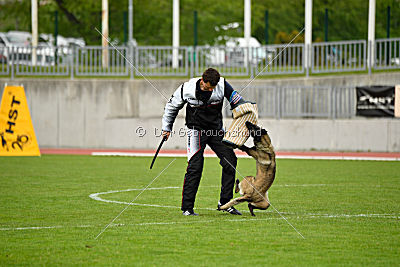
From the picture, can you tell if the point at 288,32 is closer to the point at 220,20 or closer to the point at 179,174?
the point at 220,20

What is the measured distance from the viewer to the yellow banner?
21.0m

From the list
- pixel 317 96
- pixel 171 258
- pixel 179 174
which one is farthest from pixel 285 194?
pixel 317 96

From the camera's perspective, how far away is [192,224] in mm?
9711

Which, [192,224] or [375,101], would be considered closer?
[192,224]

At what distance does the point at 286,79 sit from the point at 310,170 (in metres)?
9.11

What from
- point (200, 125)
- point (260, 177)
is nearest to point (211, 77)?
point (200, 125)

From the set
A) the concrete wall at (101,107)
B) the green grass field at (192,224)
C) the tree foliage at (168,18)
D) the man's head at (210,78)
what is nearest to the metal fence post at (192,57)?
the concrete wall at (101,107)

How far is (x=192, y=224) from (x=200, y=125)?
1.60m

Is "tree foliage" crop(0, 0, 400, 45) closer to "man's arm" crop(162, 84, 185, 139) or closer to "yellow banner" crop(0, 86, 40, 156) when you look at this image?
"yellow banner" crop(0, 86, 40, 156)

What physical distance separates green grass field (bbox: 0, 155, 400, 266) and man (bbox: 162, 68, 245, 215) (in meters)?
0.42

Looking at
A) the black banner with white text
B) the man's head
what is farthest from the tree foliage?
the man's head

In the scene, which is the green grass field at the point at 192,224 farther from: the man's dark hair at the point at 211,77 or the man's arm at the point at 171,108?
the man's dark hair at the point at 211,77

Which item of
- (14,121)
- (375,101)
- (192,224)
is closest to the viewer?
(192,224)

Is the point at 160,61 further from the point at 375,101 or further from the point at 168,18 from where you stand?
the point at 168,18
